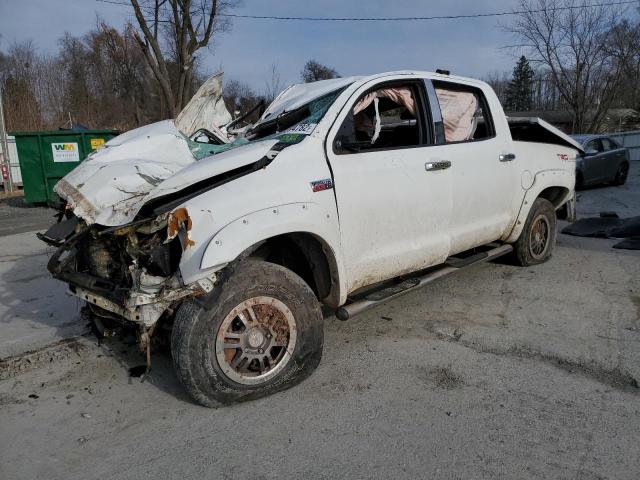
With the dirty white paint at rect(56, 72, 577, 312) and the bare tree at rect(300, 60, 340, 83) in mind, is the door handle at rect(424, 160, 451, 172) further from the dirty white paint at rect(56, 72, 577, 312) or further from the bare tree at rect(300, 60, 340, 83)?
the bare tree at rect(300, 60, 340, 83)

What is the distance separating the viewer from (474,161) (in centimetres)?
443

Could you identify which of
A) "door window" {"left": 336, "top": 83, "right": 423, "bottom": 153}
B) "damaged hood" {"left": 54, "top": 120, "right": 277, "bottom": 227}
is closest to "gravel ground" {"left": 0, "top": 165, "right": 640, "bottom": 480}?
"damaged hood" {"left": 54, "top": 120, "right": 277, "bottom": 227}

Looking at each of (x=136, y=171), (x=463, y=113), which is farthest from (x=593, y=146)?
(x=136, y=171)

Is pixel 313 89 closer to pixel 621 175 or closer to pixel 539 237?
pixel 539 237

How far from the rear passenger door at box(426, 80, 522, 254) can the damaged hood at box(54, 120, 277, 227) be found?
1.69m

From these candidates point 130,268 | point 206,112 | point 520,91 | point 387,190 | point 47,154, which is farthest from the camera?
point 520,91

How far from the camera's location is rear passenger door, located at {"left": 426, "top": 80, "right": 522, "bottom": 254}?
4265 mm

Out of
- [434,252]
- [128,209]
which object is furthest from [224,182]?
[434,252]

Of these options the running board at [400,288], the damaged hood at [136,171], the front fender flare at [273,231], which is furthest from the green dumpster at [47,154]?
the front fender flare at [273,231]

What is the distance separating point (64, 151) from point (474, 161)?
12679 millimetres

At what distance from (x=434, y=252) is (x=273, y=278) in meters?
1.61

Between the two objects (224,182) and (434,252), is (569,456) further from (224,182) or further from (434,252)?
(224,182)

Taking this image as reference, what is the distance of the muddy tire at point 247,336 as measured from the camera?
9.55 ft

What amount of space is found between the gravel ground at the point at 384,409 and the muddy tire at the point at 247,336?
15cm
